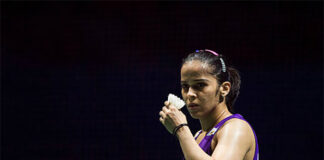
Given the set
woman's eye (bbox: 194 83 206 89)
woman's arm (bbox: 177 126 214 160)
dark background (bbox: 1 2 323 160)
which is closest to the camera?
woman's arm (bbox: 177 126 214 160)

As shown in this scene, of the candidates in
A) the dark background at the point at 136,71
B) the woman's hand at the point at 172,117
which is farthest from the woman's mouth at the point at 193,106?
the dark background at the point at 136,71

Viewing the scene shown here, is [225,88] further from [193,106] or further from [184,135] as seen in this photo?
[184,135]

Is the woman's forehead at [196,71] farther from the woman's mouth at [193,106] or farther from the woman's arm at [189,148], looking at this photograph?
the woman's arm at [189,148]

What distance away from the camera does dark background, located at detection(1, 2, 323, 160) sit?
4.10m

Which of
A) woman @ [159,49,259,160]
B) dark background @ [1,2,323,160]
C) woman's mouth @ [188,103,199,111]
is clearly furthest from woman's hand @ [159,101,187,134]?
dark background @ [1,2,323,160]

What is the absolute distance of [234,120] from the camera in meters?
1.67

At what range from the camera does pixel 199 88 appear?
172 centimetres

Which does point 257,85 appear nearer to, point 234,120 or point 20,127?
point 234,120

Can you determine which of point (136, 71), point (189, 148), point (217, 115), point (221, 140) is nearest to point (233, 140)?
point (221, 140)

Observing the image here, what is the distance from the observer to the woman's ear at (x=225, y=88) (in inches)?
71.2

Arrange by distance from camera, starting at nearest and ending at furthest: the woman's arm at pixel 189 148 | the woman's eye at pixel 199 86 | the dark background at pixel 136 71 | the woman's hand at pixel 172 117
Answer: the woman's arm at pixel 189 148, the woman's hand at pixel 172 117, the woman's eye at pixel 199 86, the dark background at pixel 136 71

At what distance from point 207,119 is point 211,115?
40 mm

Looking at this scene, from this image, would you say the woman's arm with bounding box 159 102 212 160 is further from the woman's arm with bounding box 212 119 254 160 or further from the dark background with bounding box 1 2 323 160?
the dark background with bounding box 1 2 323 160

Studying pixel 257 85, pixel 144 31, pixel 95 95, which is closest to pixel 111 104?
pixel 95 95
